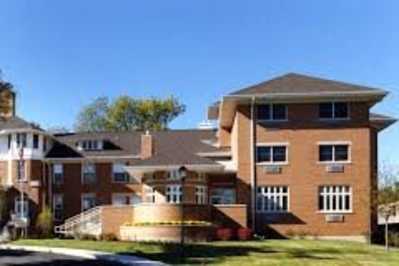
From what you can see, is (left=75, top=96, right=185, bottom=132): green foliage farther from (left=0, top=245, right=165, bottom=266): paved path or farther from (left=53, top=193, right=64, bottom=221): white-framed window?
(left=0, top=245, right=165, bottom=266): paved path

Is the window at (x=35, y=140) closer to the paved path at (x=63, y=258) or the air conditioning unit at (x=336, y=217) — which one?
the air conditioning unit at (x=336, y=217)

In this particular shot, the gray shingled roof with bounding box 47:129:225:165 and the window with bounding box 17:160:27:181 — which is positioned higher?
the gray shingled roof with bounding box 47:129:225:165

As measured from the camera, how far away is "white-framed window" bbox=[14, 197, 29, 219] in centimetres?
5853

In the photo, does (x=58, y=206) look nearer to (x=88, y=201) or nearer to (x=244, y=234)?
(x=88, y=201)

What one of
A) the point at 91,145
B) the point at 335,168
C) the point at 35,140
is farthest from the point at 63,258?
the point at 91,145

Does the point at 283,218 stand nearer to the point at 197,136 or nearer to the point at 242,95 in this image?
the point at 242,95

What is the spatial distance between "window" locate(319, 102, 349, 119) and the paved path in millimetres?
19753

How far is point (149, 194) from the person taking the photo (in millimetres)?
51156

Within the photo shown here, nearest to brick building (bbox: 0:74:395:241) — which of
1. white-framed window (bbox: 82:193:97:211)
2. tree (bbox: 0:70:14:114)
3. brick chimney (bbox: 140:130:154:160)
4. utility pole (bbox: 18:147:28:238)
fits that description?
brick chimney (bbox: 140:130:154:160)

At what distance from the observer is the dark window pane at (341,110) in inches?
1826

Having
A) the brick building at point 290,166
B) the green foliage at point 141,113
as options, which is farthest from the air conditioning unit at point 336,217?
the green foliage at point 141,113

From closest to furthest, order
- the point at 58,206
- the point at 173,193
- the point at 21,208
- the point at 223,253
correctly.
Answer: the point at 223,253
the point at 173,193
the point at 21,208
the point at 58,206

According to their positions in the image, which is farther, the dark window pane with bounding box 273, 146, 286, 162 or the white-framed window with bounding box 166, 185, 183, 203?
the white-framed window with bounding box 166, 185, 183, 203

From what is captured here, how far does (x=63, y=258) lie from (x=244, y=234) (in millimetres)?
16892
